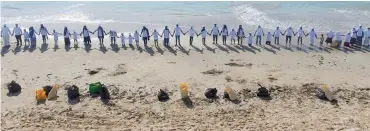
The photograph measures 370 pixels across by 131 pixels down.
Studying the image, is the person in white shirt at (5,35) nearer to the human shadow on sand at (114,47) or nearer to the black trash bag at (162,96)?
the human shadow on sand at (114,47)

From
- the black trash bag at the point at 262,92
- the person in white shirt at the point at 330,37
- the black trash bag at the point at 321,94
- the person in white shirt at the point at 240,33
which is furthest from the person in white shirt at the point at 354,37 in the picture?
the black trash bag at the point at 262,92

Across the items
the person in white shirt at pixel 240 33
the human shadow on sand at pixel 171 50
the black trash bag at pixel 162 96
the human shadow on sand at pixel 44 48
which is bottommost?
the black trash bag at pixel 162 96

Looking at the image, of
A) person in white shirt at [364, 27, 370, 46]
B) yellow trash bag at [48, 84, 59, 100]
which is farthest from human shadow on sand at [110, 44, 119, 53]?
person in white shirt at [364, 27, 370, 46]

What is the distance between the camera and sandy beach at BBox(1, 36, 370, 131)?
1128cm

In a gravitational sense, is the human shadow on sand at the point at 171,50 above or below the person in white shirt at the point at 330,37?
below

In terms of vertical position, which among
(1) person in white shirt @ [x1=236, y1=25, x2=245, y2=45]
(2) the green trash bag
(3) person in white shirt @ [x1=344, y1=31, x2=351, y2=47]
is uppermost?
(1) person in white shirt @ [x1=236, y1=25, x2=245, y2=45]

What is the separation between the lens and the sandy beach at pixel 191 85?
37.0ft

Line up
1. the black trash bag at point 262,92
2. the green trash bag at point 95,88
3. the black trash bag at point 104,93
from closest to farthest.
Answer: the black trash bag at point 104,93
the black trash bag at point 262,92
the green trash bag at point 95,88

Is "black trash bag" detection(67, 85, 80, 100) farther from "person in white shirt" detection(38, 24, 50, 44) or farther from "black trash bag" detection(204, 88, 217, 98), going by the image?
"person in white shirt" detection(38, 24, 50, 44)

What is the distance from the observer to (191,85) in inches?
579

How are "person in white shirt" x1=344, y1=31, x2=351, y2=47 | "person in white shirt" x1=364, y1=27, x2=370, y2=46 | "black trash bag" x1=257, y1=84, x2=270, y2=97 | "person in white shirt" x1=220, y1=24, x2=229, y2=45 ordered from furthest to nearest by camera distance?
"person in white shirt" x1=220, y1=24, x2=229, y2=45, "person in white shirt" x1=364, y1=27, x2=370, y2=46, "person in white shirt" x1=344, y1=31, x2=351, y2=47, "black trash bag" x1=257, y1=84, x2=270, y2=97

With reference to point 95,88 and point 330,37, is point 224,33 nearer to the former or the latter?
point 330,37

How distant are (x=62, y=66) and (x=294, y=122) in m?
10.9

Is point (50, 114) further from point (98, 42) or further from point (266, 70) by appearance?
point (98, 42)
